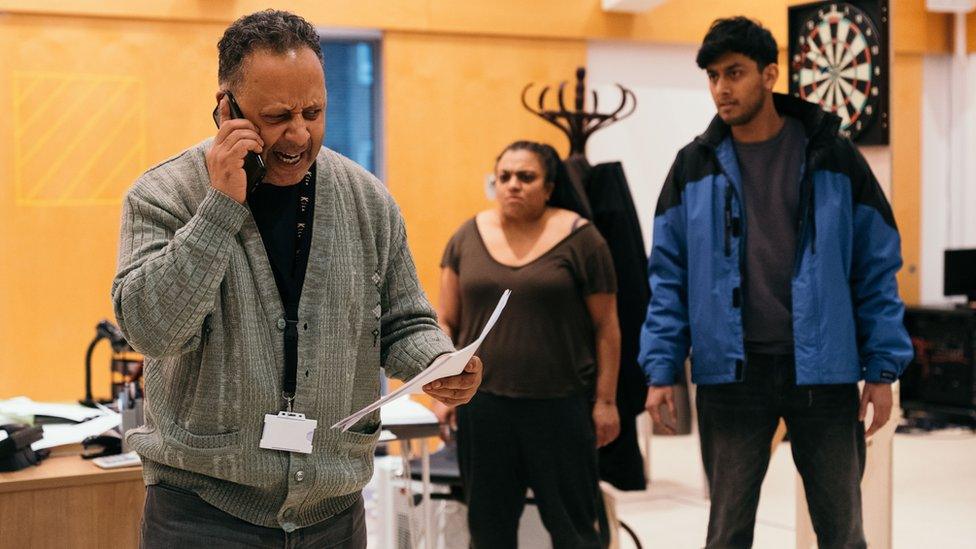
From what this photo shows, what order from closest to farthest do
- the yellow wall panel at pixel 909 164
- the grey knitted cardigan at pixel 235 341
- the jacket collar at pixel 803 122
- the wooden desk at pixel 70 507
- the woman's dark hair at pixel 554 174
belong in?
1. the grey knitted cardigan at pixel 235 341
2. the wooden desk at pixel 70 507
3. the jacket collar at pixel 803 122
4. the woman's dark hair at pixel 554 174
5. the yellow wall panel at pixel 909 164

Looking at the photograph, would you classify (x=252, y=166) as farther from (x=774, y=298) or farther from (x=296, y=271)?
(x=774, y=298)

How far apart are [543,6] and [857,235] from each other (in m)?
4.80

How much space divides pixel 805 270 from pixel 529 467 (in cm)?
116

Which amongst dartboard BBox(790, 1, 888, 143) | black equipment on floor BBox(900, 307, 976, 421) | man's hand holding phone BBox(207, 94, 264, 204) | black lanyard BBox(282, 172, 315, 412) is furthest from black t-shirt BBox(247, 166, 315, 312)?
black equipment on floor BBox(900, 307, 976, 421)

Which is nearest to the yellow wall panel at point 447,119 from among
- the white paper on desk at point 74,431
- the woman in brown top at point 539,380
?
the woman in brown top at point 539,380

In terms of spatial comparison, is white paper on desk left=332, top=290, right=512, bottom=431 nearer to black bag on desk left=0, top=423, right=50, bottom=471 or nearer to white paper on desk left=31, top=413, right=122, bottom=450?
black bag on desk left=0, top=423, right=50, bottom=471

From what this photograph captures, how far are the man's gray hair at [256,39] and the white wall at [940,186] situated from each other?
8068 millimetres

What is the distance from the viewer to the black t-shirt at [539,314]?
347 centimetres

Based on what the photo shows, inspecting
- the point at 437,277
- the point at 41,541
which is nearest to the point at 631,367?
the point at 41,541

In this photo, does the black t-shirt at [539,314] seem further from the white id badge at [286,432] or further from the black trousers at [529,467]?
the white id badge at [286,432]

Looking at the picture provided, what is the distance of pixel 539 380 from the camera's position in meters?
3.46

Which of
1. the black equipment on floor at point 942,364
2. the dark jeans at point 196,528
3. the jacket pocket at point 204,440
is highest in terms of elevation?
the jacket pocket at point 204,440

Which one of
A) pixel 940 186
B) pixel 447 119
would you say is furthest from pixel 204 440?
pixel 940 186

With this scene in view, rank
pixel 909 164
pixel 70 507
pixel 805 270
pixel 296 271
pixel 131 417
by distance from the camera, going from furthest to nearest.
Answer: pixel 909 164 → pixel 131 417 → pixel 805 270 → pixel 70 507 → pixel 296 271
